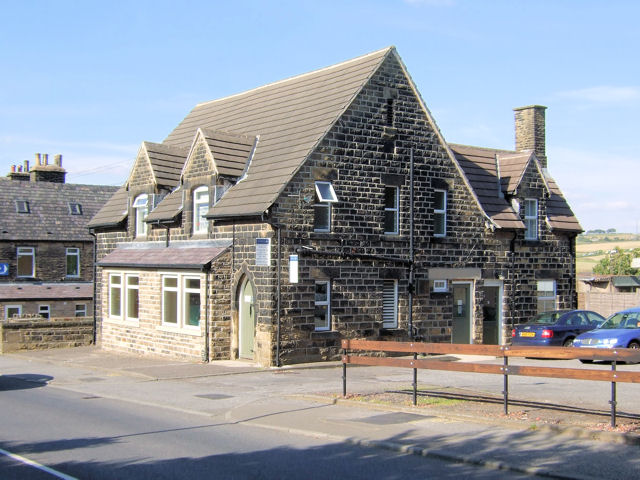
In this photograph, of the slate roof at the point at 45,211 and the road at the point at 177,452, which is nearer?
the road at the point at 177,452

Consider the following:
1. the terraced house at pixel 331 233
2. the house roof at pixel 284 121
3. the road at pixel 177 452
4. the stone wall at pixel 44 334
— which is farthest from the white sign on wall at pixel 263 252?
the stone wall at pixel 44 334

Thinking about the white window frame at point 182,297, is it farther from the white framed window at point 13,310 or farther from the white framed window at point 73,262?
the white framed window at point 73,262

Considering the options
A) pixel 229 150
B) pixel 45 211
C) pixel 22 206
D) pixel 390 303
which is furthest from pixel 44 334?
pixel 45 211

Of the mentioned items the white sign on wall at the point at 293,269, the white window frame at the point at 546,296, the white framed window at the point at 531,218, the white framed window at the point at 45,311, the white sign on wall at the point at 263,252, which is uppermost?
the white framed window at the point at 531,218

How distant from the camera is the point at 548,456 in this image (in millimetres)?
9727

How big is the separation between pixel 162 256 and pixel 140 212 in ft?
11.4

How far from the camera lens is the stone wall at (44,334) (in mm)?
29250

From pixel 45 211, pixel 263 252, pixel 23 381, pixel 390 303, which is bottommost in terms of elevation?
pixel 23 381

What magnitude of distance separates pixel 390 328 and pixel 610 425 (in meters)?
13.0

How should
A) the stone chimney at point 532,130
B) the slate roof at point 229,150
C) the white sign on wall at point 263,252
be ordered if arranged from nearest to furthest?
the white sign on wall at point 263,252
the slate roof at point 229,150
the stone chimney at point 532,130

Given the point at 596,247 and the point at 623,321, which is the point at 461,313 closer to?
the point at 623,321

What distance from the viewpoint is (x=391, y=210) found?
24125mm

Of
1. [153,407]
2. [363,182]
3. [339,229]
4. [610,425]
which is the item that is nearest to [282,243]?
[339,229]

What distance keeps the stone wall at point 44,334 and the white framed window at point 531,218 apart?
17.3m
